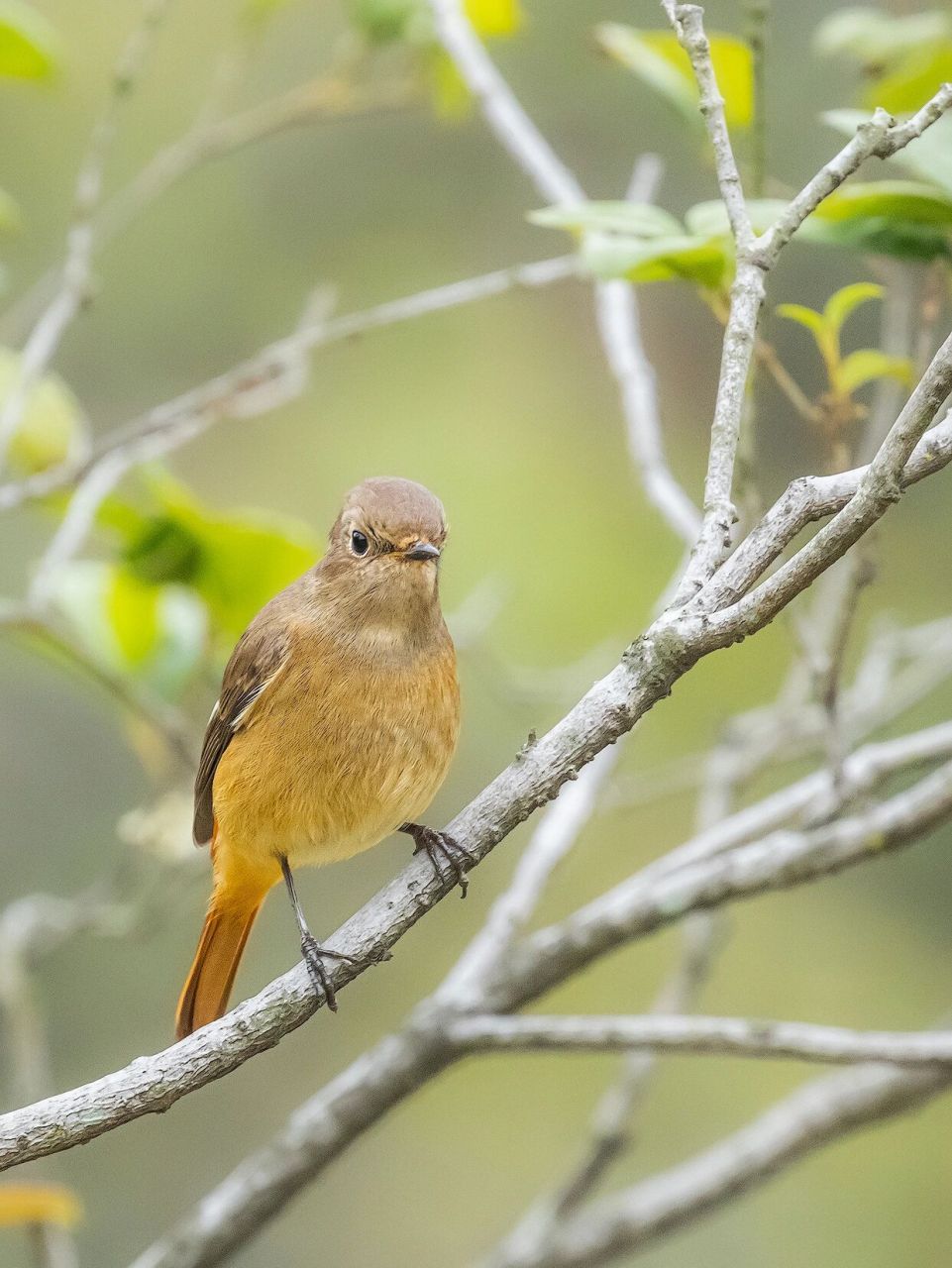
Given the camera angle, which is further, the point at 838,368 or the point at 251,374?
the point at 251,374

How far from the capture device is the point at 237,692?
338 cm

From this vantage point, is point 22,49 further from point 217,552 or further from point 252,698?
point 252,698

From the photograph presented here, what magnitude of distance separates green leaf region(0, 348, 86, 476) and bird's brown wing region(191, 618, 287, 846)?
0.91m

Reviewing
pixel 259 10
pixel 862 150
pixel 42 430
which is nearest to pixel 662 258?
pixel 862 150

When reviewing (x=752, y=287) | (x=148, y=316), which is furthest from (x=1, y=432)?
(x=148, y=316)

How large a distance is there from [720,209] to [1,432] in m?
1.58

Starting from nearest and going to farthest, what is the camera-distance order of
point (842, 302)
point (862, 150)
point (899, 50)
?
point (862, 150)
point (842, 302)
point (899, 50)

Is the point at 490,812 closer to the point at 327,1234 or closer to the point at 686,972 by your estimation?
the point at 686,972

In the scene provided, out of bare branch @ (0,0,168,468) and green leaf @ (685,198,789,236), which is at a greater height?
bare branch @ (0,0,168,468)

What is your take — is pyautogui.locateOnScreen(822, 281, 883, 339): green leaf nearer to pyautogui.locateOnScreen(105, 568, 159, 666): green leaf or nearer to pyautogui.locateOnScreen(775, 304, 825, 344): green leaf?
pyautogui.locateOnScreen(775, 304, 825, 344): green leaf

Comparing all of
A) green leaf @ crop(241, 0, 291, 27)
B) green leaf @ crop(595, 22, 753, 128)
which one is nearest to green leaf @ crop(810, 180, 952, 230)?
green leaf @ crop(595, 22, 753, 128)

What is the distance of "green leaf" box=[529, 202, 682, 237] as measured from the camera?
100 inches

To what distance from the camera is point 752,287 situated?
2.26 metres

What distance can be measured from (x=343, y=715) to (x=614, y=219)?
1062 millimetres
